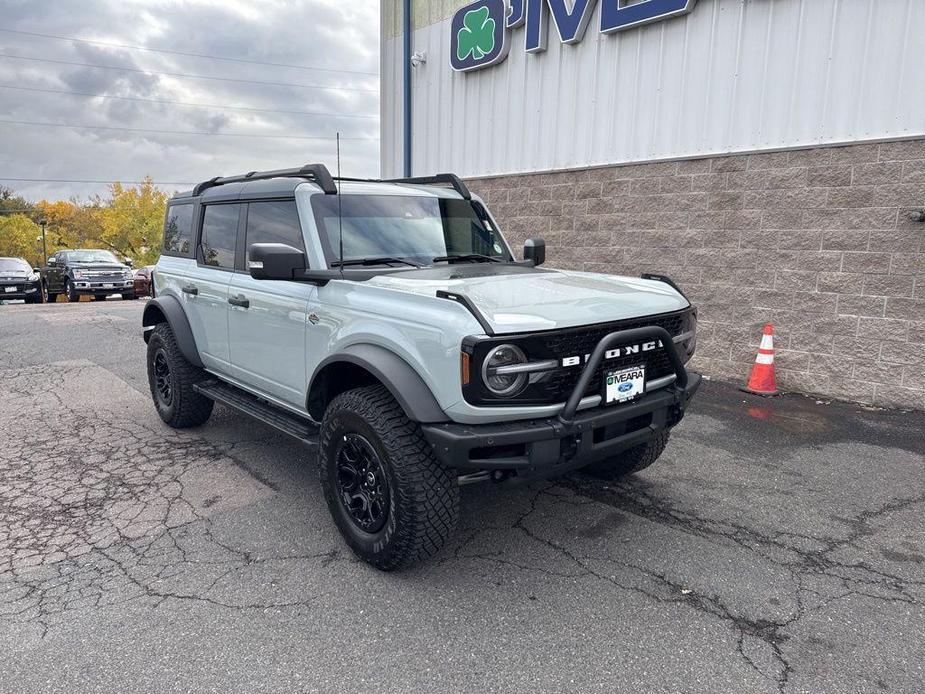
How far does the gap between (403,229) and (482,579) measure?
2.14m

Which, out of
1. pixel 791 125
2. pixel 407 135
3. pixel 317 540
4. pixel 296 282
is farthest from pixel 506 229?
pixel 317 540

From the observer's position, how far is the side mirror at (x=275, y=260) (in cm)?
331

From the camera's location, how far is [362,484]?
3.25m

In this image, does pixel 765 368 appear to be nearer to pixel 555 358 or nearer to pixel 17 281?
pixel 555 358

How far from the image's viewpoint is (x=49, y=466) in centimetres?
460

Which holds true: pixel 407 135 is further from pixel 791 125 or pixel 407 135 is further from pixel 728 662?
pixel 728 662

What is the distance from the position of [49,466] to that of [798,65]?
7345 mm

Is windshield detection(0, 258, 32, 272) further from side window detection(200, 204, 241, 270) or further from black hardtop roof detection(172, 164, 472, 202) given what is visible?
side window detection(200, 204, 241, 270)

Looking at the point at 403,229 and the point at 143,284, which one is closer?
the point at 403,229

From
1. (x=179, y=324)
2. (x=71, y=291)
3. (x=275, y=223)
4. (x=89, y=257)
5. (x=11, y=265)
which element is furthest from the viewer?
(x=89, y=257)

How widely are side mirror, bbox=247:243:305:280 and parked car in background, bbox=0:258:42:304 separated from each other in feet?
67.5

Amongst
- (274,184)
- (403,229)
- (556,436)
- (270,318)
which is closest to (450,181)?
(403,229)

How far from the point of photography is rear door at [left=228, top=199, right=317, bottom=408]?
3.77 m

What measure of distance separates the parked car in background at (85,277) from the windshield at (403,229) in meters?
20.2
